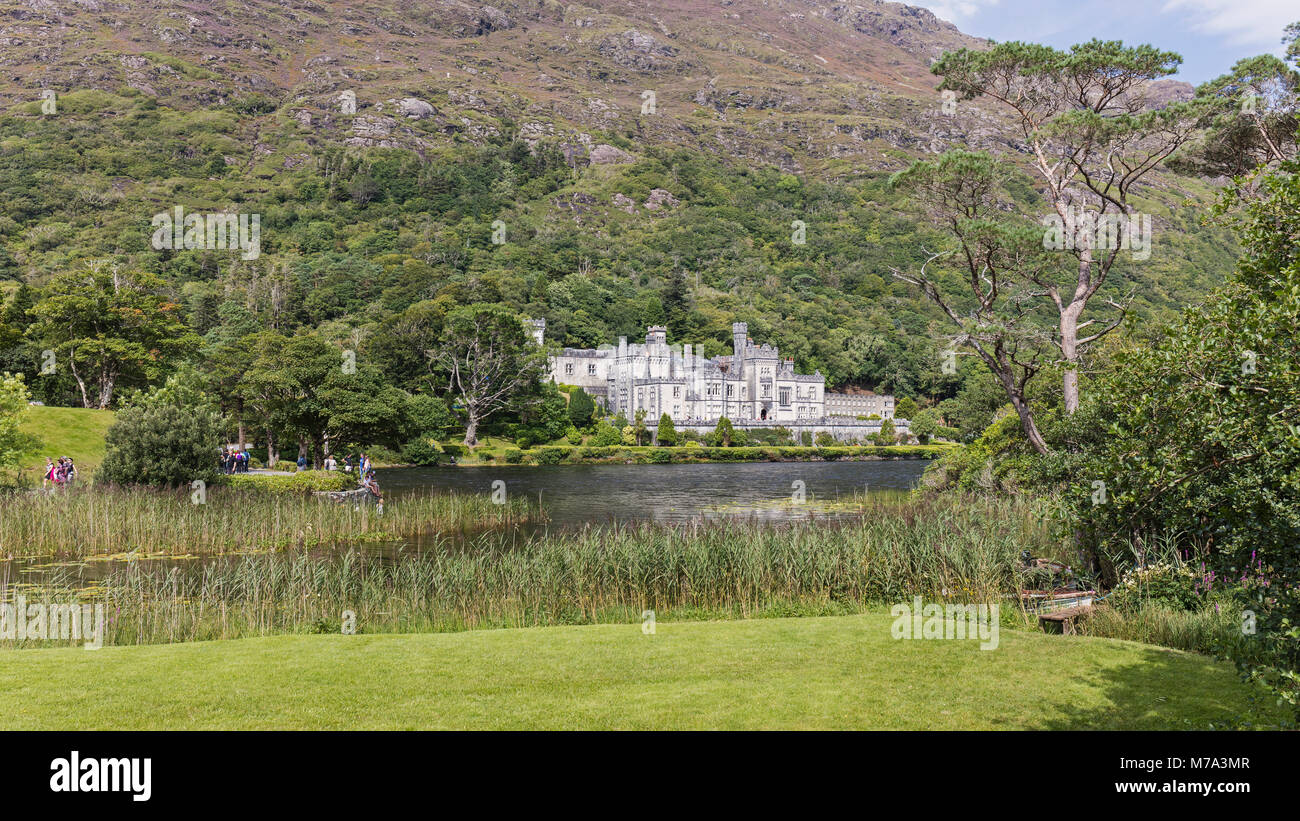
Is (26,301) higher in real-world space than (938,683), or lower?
higher

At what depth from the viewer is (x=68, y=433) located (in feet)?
122

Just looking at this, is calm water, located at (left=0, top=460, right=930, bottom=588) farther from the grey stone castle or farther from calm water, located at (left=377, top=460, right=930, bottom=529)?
the grey stone castle

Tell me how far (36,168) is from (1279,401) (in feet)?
564

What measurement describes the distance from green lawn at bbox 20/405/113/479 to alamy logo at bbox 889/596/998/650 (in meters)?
33.7

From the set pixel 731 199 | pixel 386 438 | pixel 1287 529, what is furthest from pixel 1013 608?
pixel 731 199

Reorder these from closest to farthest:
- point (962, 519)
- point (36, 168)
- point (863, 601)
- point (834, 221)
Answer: point (863, 601), point (962, 519), point (36, 168), point (834, 221)

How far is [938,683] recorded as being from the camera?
27.0 feet

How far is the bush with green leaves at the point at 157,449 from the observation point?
26109 mm

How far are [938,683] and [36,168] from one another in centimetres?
16965

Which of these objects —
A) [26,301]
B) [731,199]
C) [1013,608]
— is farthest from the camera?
[731,199]

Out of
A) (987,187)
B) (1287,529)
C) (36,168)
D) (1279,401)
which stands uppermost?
(36,168)

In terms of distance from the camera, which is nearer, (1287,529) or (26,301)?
(1287,529)

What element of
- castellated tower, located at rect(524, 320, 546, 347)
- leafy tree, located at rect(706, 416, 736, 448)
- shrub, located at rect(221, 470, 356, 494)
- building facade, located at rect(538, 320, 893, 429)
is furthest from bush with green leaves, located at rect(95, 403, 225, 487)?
castellated tower, located at rect(524, 320, 546, 347)

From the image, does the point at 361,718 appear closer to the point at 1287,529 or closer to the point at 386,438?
the point at 1287,529
